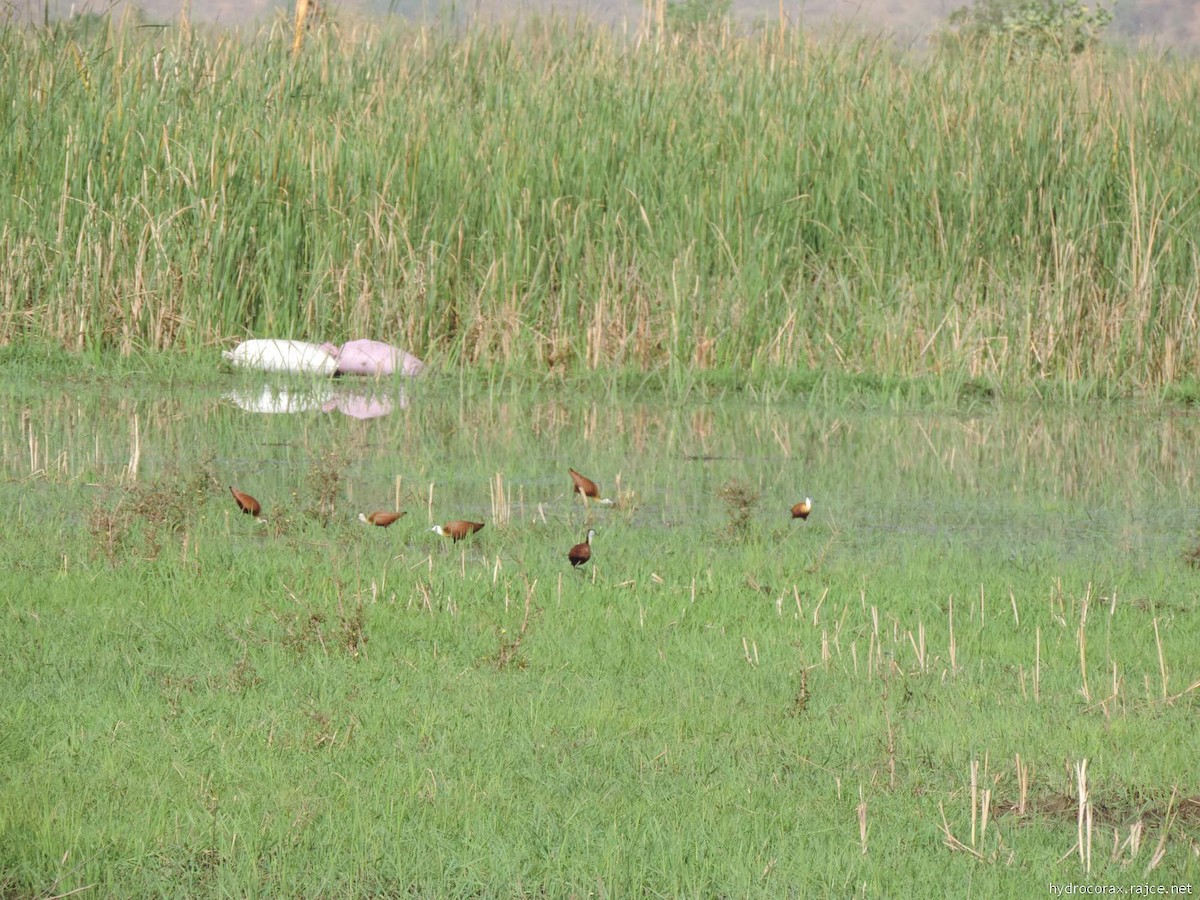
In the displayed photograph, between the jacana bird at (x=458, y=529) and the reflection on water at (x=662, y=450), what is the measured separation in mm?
557

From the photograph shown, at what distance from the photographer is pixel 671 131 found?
10734mm

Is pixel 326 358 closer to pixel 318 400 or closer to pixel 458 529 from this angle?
pixel 318 400

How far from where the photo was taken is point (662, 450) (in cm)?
780

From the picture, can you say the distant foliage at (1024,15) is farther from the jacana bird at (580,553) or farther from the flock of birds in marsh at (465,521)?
the jacana bird at (580,553)

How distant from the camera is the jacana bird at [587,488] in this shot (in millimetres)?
6227

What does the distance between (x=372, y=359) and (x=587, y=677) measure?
560cm

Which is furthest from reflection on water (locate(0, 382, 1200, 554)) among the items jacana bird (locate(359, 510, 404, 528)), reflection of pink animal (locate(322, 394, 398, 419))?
jacana bird (locate(359, 510, 404, 528))

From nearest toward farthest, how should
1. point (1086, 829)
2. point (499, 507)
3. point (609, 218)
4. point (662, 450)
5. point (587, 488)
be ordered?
point (1086, 829) → point (499, 507) → point (587, 488) → point (662, 450) → point (609, 218)

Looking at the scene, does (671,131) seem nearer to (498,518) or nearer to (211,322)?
(211,322)

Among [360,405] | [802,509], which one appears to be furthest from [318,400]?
[802,509]

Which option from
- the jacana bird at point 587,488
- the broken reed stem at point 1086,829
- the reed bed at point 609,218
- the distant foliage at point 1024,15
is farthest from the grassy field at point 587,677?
the distant foliage at point 1024,15

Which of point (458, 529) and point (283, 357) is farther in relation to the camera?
point (283, 357)

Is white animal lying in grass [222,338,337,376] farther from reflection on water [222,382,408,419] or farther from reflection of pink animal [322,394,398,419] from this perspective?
reflection of pink animal [322,394,398,419]

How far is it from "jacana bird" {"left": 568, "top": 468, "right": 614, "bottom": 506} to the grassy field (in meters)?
0.11
